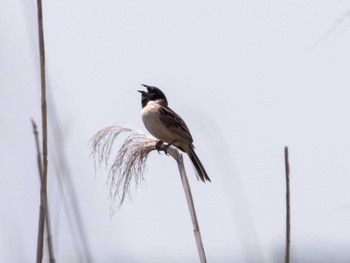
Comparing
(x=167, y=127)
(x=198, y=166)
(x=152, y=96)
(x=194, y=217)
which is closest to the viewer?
(x=194, y=217)

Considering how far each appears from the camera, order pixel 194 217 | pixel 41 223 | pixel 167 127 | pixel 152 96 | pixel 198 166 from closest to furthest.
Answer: pixel 41 223, pixel 194 217, pixel 198 166, pixel 167 127, pixel 152 96

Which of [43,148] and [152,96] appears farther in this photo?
[152,96]

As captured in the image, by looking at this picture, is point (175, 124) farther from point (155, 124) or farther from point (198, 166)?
point (198, 166)

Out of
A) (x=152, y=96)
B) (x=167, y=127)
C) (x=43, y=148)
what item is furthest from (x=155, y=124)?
(x=43, y=148)

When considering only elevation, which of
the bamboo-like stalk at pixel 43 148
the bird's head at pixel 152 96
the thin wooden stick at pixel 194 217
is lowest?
the thin wooden stick at pixel 194 217

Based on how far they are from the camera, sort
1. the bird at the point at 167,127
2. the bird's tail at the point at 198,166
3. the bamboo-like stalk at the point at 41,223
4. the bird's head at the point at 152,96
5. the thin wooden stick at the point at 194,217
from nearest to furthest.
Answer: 1. the bamboo-like stalk at the point at 41,223
2. the thin wooden stick at the point at 194,217
3. the bird's tail at the point at 198,166
4. the bird at the point at 167,127
5. the bird's head at the point at 152,96

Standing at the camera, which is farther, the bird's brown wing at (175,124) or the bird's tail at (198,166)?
Result: the bird's brown wing at (175,124)

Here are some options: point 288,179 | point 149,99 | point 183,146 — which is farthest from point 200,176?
point 288,179

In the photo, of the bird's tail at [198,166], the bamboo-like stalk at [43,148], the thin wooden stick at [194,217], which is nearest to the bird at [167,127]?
the bird's tail at [198,166]

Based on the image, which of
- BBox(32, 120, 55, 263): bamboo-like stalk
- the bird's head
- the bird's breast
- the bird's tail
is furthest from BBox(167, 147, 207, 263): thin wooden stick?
the bird's head

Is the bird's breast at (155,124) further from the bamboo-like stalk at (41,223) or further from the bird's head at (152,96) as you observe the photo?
the bamboo-like stalk at (41,223)

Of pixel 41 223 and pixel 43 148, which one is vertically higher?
pixel 43 148

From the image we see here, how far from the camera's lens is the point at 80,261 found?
15.7ft

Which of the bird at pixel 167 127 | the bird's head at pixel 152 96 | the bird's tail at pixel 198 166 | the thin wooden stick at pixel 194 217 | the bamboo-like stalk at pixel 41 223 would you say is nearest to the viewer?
the bamboo-like stalk at pixel 41 223
